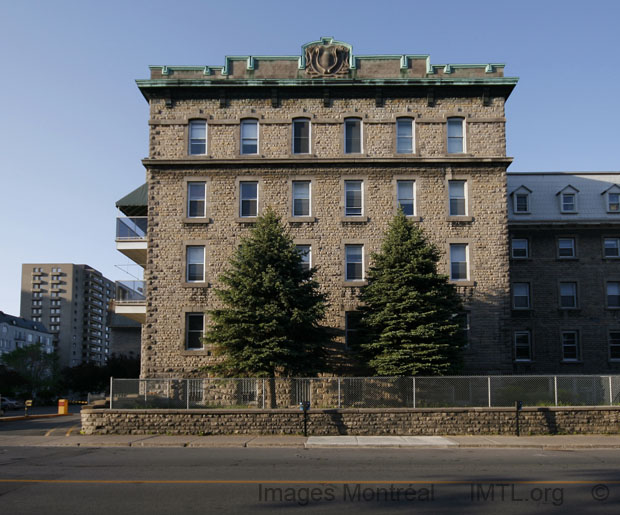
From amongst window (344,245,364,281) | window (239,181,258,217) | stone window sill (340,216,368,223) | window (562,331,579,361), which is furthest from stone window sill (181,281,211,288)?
window (562,331,579,361)

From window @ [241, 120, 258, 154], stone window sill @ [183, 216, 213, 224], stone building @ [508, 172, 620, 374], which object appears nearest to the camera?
stone window sill @ [183, 216, 213, 224]

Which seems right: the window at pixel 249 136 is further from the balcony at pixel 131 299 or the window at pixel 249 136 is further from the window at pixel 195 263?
the balcony at pixel 131 299

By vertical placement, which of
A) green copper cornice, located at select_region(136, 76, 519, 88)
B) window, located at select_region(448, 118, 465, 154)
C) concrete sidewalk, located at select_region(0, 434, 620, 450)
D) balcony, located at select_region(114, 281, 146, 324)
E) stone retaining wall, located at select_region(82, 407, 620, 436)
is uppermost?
green copper cornice, located at select_region(136, 76, 519, 88)

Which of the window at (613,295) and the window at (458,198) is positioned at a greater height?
the window at (458,198)

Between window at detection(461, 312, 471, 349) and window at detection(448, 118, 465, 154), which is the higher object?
window at detection(448, 118, 465, 154)

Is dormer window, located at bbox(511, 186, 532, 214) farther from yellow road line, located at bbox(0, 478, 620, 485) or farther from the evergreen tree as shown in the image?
yellow road line, located at bbox(0, 478, 620, 485)

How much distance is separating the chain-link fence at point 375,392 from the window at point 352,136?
39.9 feet

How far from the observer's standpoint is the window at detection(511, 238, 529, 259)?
35.9 m

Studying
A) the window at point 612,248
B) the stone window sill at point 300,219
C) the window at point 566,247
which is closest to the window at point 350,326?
the stone window sill at point 300,219

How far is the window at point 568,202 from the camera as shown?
120 ft

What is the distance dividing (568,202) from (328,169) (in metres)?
17.3

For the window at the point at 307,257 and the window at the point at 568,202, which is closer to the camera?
the window at the point at 307,257

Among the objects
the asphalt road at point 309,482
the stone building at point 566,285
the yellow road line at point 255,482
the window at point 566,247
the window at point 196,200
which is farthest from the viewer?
the window at point 566,247

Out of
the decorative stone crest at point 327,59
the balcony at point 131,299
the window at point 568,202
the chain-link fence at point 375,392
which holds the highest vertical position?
the decorative stone crest at point 327,59
